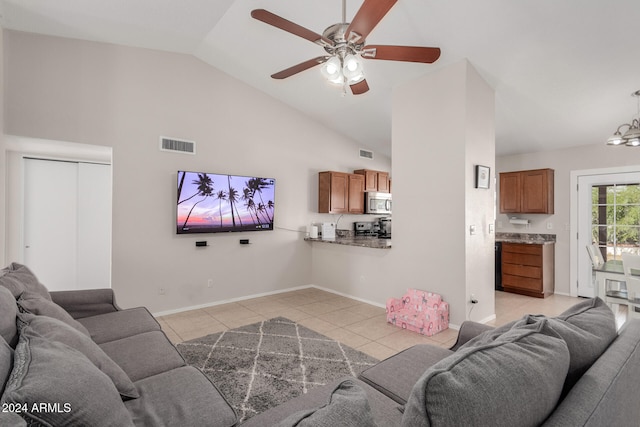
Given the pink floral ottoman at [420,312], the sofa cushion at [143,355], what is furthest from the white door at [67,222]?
the pink floral ottoman at [420,312]

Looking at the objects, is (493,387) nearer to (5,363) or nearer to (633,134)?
(5,363)

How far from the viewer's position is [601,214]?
15.9ft

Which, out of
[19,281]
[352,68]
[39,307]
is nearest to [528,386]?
[352,68]

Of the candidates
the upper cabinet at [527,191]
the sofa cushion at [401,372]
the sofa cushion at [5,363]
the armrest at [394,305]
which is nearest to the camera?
the sofa cushion at [5,363]

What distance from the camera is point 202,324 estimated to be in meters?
3.83

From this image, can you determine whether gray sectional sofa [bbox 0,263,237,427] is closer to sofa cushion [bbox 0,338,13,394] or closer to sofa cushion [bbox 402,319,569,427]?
sofa cushion [bbox 0,338,13,394]

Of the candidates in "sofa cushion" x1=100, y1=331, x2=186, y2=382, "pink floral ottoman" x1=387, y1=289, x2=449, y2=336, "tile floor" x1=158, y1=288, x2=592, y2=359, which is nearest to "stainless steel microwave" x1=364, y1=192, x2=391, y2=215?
"tile floor" x1=158, y1=288, x2=592, y2=359

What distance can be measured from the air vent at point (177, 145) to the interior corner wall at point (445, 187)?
9.18 feet

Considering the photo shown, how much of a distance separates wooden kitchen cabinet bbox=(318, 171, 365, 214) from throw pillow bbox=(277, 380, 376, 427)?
16.3 ft

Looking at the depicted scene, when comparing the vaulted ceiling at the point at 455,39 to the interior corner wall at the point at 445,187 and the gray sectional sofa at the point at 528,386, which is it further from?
the gray sectional sofa at the point at 528,386

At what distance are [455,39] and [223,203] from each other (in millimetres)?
3518

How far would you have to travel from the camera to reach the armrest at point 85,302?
264 centimetres

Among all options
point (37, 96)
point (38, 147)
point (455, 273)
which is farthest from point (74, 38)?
point (455, 273)

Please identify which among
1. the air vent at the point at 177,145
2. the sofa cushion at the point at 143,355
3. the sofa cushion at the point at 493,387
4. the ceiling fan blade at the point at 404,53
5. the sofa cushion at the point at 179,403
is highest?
the ceiling fan blade at the point at 404,53
